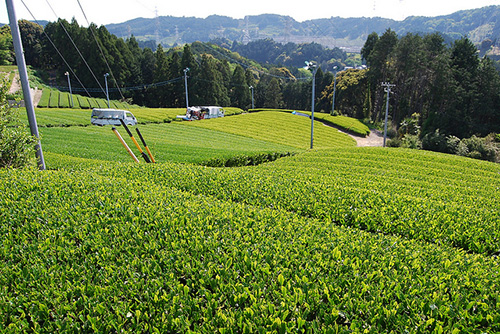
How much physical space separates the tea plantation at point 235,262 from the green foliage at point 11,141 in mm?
1914

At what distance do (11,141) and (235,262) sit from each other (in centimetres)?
769

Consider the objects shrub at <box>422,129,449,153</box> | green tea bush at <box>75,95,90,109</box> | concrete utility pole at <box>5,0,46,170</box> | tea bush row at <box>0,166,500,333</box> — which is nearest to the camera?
tea bush row at <box>0,166,500,333</box>

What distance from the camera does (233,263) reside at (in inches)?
145

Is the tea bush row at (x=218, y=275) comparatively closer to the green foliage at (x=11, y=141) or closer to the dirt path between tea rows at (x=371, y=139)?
the green foliage at (x=11, y=141)

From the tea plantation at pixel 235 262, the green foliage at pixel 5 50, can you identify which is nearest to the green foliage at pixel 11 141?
the tea plantation at pixel 235 262

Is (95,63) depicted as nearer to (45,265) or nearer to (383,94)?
(383,94)

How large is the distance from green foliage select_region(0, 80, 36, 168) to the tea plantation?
1.91 m

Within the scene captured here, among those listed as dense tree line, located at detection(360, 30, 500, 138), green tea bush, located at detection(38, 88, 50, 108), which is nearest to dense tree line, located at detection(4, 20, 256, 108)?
green tea bush, located at detection(38, 88, 50, 108)

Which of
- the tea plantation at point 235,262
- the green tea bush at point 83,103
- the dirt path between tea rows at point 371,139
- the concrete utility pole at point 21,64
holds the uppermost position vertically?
the concrete utility pole at point 21,64

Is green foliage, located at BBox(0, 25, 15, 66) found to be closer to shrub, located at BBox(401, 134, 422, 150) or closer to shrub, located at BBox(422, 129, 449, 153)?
shrub, located at BBox(401, 134, 422, 150)

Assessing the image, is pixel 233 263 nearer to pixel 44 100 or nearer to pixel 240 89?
pixel 44 100

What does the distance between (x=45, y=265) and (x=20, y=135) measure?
6.10 meters

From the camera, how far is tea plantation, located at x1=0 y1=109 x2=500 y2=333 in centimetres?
291

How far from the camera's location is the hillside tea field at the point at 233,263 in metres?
2.90
